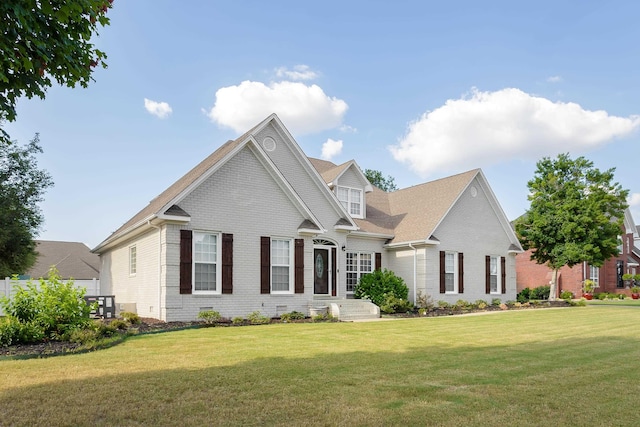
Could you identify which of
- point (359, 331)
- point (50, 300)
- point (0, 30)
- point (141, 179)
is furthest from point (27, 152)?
point (0, 30)

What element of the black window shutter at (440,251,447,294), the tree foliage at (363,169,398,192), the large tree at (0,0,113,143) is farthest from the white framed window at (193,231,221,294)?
the tree foliage at (363,169,398,192)

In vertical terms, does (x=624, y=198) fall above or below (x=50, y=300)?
above

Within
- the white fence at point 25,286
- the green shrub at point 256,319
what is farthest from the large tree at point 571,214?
the white fence at point 25,286

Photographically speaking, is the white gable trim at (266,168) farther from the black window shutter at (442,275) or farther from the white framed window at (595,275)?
the white framed window at (595,275)

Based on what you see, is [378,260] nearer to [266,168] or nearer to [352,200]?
[352,200]

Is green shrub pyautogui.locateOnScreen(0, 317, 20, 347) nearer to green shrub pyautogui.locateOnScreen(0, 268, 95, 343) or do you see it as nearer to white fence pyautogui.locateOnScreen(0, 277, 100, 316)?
green shrub pyautogui.locateOnScreen(0, 268, 95, 343)

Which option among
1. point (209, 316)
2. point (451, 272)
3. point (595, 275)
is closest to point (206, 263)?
point (209, 316)

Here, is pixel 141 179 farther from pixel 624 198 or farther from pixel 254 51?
pixel 624 198

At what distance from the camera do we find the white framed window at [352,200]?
960 inches

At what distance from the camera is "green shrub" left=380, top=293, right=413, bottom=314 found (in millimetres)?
20781

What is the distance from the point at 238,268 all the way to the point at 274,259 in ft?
5.29

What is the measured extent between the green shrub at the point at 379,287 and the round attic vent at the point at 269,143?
726cm

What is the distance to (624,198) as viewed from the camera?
30984mm

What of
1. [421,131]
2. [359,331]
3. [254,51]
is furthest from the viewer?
[421,131]
